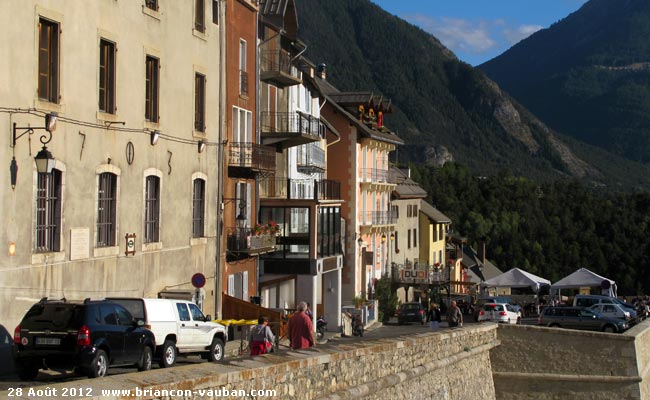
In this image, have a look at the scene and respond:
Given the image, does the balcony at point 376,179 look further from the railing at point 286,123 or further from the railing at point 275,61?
the railing at point 275,61

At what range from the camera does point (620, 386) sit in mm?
33188

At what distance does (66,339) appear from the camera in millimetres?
17312

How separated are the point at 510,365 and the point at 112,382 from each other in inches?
871

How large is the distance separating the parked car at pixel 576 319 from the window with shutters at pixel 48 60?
26853 millimetres

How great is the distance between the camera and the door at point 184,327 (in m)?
22.4

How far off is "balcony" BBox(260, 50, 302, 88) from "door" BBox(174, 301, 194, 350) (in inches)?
697

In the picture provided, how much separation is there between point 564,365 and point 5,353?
59.3 ft

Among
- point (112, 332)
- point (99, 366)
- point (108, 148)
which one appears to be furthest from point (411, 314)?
point (99, 366)

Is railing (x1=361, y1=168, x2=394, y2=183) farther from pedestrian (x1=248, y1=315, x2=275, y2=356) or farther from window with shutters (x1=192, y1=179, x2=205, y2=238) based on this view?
Result: pedestrian (x1=248, y1=315, x2=275, y2=356)

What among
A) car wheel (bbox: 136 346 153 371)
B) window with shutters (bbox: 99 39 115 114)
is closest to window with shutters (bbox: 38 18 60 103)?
window with shutters (bbox: 99 39 115 114)

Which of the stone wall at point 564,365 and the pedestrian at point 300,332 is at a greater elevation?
the pedestrian at point 300,332

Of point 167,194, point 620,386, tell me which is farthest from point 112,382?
point 620,386

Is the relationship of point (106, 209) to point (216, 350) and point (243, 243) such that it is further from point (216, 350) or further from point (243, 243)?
point (243, 243)

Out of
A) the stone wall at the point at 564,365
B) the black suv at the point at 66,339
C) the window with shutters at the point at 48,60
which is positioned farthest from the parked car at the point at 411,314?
the black suv at the point at 66,339
